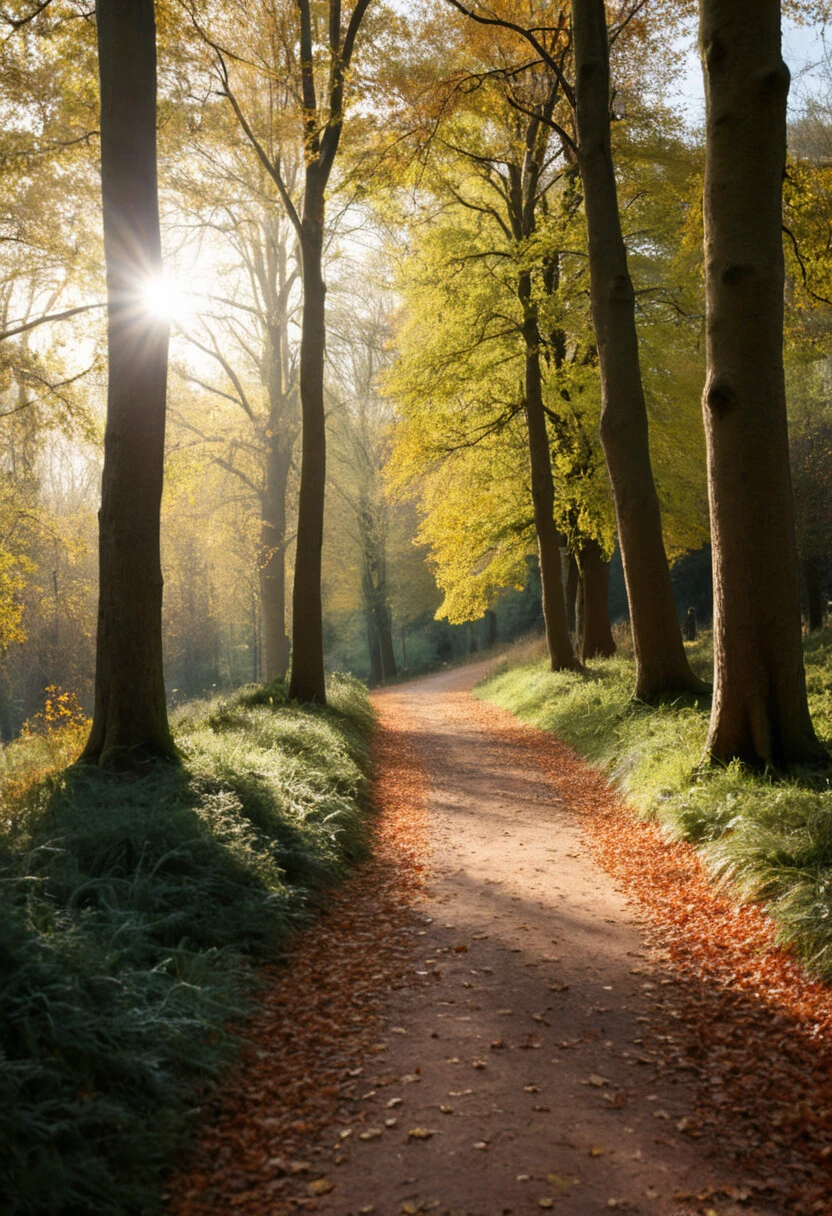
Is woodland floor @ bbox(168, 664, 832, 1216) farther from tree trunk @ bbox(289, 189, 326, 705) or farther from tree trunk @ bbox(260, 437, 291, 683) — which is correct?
tree trunk @ bbox(260, 437, 291, 683)

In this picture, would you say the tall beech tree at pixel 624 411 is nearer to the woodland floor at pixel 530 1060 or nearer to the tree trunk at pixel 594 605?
the woodland floor at pixel 530 1060

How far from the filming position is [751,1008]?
3812 mm

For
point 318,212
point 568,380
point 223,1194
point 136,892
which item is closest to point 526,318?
point 568,380

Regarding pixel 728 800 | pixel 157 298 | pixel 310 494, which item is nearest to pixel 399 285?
pixel 310 494

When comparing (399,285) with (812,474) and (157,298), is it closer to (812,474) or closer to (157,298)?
(157,298)

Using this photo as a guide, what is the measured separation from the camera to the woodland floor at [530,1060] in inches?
106

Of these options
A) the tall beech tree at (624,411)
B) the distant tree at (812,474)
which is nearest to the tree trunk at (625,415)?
the tall beech tree at (624,411)

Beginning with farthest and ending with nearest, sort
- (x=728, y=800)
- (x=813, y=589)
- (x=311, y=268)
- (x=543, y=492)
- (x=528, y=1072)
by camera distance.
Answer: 1. (x=813, y=589)
2. (x=543, y=492)
3. (x=311, y=268)
4. (x=728, y=800)
5. (x=528, y=1072)

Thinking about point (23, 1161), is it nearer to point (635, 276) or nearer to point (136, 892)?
point (136, 892)

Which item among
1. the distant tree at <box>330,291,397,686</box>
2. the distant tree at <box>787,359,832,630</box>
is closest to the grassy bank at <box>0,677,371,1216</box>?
the distant tree at <box>787,359,832,630</box>

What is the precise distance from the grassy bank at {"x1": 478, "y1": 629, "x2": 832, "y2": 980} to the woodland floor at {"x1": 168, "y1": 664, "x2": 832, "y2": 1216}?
195mm

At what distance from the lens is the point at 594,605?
55.1 ft

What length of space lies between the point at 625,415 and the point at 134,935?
7.48 metres

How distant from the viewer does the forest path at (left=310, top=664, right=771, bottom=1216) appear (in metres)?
2.66
